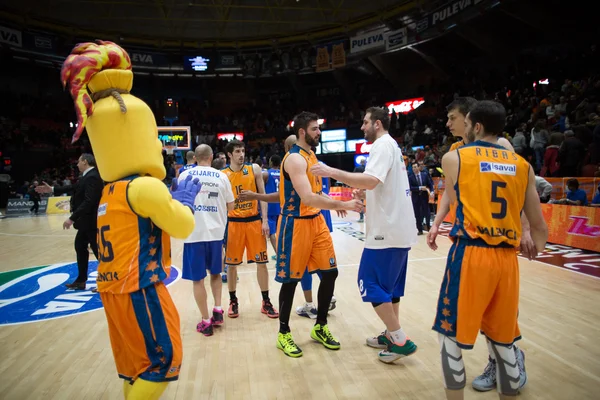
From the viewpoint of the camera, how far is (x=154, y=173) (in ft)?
7.43

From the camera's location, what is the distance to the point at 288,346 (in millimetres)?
3605

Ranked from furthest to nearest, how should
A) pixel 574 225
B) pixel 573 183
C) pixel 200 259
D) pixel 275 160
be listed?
pixel 573 183 < pixel 574 225 < pixel 275 160 < pixel 200 259

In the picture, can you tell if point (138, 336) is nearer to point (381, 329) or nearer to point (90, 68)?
point (90, 68)

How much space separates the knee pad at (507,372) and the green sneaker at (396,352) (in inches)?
42.1

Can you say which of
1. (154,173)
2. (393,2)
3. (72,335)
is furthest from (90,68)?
(393,2)

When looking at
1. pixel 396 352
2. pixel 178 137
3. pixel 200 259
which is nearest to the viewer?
pixel 396 352

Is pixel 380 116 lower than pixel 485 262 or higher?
higher

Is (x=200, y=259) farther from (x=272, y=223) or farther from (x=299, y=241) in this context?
(x=272, y=223)

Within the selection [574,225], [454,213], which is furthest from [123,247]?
[574,225]

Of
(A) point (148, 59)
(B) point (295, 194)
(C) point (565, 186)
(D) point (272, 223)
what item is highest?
(A) point (148, 59)

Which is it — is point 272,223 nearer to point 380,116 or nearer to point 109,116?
point 380,116

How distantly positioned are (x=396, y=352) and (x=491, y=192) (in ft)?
5.64

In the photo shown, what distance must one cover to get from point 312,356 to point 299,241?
1044 millimetres

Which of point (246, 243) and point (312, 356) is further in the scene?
point (246, 243)
